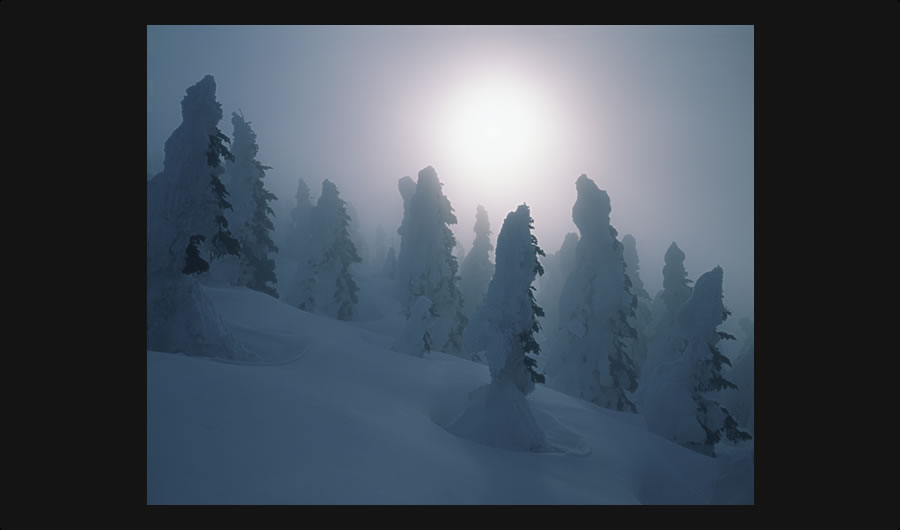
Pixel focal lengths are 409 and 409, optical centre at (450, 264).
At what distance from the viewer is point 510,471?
10484 mm

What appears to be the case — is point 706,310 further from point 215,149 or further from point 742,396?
point 215,149

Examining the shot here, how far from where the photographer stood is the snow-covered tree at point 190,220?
1280 centimetres

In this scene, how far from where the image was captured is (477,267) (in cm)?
4106

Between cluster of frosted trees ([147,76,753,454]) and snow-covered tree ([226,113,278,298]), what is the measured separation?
102mm

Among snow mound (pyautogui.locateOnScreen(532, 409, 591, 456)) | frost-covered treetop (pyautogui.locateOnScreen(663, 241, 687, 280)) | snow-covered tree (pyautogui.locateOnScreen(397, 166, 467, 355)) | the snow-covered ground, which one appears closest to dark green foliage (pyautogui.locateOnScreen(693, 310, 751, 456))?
the snow-covered ground

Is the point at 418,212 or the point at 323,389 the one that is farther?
the point at 418,212

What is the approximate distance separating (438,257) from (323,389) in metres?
21.8

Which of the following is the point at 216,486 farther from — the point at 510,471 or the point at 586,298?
the point at 586,298

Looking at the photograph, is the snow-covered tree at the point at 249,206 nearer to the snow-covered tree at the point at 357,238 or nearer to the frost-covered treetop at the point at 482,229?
the frost-covered treetop at the point at 482,229

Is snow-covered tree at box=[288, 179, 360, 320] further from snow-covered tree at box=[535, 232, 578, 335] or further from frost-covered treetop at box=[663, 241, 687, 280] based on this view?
frost-covered treetop at box=[663, 241, 687, 280]

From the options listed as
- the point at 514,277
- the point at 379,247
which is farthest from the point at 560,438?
the point at 379,247

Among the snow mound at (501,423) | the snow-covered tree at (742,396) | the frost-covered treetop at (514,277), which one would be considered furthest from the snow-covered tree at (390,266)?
the snow mound at (501,423)

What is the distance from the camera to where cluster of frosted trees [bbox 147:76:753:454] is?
1315cm
